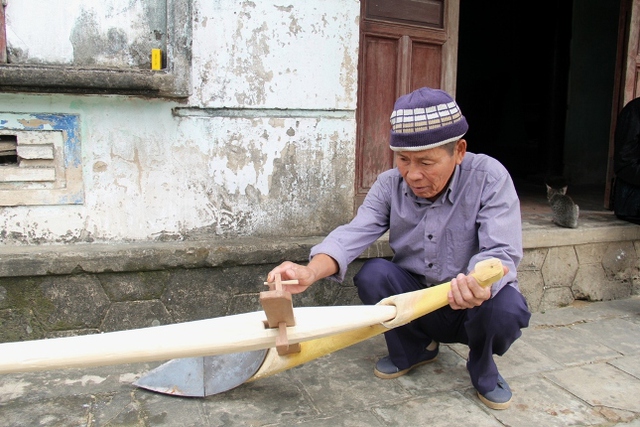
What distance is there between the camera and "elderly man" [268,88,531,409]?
226 centimetres

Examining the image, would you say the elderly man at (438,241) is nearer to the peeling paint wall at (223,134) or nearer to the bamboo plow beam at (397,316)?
the bamboo plow beam at (397,316)

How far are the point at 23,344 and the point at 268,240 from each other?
1.60 meters

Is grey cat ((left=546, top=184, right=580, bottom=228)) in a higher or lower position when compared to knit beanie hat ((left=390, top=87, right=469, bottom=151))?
lower

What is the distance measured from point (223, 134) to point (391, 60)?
1476 millimetres

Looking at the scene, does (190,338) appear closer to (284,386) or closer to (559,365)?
(284,386)

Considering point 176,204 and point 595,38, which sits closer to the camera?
point 176,204

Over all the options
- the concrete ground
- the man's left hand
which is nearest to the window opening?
the concrete ground

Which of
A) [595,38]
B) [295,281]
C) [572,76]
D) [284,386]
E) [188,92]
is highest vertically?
[595,38]

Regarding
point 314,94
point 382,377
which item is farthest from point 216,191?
point 382,377

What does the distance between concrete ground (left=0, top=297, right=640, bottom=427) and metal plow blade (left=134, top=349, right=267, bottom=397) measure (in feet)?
0.15

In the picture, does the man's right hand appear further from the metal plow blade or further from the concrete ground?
the concrete ground

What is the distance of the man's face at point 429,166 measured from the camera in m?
2.31

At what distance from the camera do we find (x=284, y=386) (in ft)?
8.61

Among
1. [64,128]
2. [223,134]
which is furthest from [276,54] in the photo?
[64,128]
